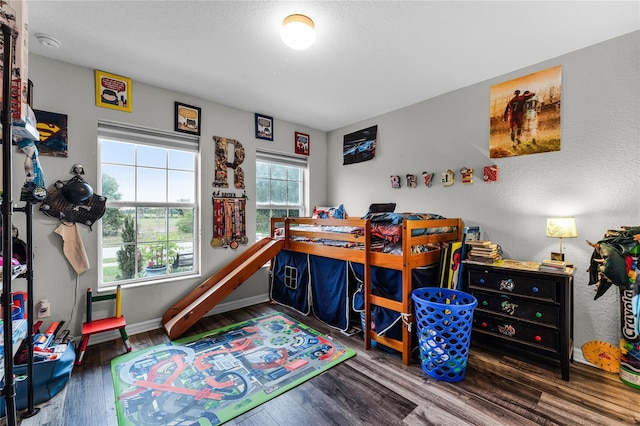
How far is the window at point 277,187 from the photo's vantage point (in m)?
3.81

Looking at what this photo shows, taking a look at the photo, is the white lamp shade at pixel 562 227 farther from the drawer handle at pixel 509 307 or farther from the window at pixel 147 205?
the window at pixel 147 205

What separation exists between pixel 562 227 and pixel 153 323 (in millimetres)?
3792

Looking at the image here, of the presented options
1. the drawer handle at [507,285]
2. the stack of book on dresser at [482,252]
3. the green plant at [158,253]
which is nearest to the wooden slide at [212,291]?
the green plant at [158,253]

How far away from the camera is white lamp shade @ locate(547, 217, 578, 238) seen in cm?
211

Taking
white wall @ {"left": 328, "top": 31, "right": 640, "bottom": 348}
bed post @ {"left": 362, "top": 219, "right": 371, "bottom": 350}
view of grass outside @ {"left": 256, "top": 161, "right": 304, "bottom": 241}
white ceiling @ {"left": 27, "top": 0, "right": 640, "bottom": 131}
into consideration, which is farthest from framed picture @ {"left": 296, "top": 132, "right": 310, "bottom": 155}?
bed post @ {"left": 362, "top": 219, "right": 371, "bottom": 350}

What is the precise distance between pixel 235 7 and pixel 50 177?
2130 mm

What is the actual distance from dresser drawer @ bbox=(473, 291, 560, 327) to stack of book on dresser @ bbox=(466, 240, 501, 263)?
0.28 meters

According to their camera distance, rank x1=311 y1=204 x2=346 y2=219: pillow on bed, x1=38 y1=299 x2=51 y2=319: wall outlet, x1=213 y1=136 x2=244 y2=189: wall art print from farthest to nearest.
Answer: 1. x1=311 y1=204 x2=346 y2=219: pillow on bed
2. x1=213 y1=136 x2=244 y2=189: wall art print
3. x1=38 y1=299 x2=51 y2=319: wall outlet

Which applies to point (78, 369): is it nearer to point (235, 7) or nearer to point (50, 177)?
point (50, 177)

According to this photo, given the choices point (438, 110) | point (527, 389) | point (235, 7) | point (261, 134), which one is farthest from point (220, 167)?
point (527, 389)

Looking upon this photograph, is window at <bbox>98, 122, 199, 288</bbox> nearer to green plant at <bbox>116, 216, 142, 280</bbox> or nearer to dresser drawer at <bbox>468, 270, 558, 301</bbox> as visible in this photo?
green plant at <bbox>116, 216, 142, 280</bbox>

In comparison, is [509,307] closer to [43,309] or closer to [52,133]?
[43,309]

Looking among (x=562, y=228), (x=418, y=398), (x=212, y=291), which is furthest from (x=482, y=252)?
(x=212, y=291)

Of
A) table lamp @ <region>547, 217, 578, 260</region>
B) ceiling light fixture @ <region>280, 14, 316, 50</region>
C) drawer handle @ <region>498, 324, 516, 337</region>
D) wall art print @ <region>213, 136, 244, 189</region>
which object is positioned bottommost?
drawer handle @ <region>498, 324, 516, 337</region>
